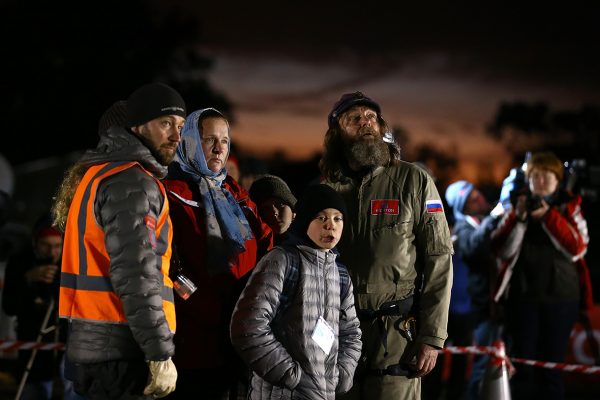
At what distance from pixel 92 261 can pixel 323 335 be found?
128cm

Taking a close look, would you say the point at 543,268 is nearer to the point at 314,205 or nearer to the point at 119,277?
the point at 314,205

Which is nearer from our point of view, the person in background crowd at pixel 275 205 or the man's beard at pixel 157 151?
the man's beard at pixel 157 151

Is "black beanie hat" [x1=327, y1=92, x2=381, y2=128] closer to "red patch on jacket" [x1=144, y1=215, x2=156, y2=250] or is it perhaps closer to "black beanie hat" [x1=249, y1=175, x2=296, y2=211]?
"black beanie hat" [x1=249, y1=175, x2=296, y2=211]

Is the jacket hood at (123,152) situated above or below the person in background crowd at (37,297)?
above

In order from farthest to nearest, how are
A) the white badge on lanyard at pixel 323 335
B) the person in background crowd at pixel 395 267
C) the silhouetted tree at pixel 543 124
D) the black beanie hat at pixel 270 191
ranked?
the silhouetted tree at pixel 543 124 → the black beanie hat at pixel 270 191 → the person in background crowd at pixel 395 267 → the white badge on lanyard at pixel 323 335

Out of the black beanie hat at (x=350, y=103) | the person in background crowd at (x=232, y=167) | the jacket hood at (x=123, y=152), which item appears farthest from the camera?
the person in background crowd at (x=232, y=167)

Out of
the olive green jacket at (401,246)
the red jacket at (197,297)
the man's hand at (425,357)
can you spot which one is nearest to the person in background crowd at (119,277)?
the red jacket at (197,297)

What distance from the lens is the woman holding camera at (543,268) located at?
6902 millimetres

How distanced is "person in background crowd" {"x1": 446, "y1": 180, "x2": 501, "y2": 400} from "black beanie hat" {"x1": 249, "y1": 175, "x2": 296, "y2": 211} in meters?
2.52

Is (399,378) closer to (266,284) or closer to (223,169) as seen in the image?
(266,284)

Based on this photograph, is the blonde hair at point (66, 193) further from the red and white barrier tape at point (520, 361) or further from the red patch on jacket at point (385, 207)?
the red and white barrier tape at point (520, 361)

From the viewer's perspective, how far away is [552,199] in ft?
23.1

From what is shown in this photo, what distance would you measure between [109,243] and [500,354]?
169 inches

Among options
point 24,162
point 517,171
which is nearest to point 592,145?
point 24,162
